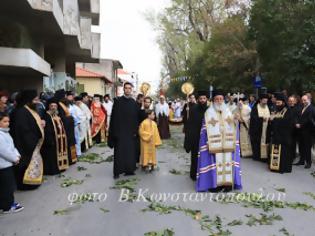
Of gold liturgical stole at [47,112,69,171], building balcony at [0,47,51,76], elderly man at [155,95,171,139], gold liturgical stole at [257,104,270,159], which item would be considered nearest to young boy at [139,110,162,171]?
gold liturgical stole at [47,112,69,171]

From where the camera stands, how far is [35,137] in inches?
313

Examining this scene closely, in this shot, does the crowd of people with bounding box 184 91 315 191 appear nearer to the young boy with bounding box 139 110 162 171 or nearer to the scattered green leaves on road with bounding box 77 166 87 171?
the young boy with bounding box 139 110 162 171

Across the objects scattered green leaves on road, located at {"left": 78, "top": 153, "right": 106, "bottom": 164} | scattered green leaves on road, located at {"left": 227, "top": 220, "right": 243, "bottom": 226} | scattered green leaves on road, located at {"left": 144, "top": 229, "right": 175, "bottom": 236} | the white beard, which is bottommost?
scattered green leaves on road, located at {"left": 144, "top": 229, "right": 175, "bottom": 236}

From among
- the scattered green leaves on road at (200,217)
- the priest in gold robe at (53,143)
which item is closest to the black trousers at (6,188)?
the scattered green leaves on road at (200,217)

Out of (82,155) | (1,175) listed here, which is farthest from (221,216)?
(82,155)

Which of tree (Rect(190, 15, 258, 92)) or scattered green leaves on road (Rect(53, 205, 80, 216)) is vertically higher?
tree (Rect(190, 15, 258, 92))

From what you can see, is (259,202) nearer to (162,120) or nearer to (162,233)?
(162,233)

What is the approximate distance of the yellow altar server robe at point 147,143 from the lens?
9752 mm

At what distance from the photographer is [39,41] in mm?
21125

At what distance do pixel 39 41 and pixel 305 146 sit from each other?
48.2ft

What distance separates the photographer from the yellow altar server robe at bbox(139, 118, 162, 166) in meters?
9.75

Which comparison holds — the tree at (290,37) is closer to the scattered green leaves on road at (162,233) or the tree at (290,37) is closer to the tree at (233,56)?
the tree at (233,56)

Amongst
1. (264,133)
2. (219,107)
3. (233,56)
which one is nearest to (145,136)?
(219,107)

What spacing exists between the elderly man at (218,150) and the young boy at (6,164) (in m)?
3.11
